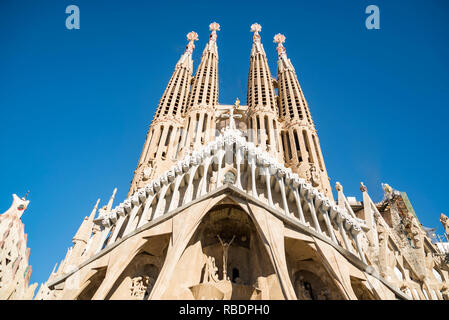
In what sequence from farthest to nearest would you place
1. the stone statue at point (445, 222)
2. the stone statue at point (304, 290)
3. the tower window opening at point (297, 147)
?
the tower window opening at point (297, 147) → the stone statue at point (445, 222) → the stone statue at point (304, 290)

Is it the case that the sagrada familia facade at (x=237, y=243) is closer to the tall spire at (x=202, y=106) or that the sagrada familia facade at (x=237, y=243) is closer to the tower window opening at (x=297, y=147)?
the tower window opening at (x=297, y=147)

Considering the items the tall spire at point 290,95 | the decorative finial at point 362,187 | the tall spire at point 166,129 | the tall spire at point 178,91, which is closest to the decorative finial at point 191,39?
the tall spire at point 178,91

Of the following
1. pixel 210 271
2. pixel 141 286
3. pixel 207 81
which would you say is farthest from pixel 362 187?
pixel 207 81

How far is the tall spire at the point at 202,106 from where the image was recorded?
24703 millimetres

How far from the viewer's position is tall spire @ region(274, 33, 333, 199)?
69.8 feet

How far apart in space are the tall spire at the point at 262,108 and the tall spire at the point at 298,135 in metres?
0.95

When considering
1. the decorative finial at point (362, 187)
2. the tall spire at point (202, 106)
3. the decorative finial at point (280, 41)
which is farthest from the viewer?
the decorative finial at point (280, 41)

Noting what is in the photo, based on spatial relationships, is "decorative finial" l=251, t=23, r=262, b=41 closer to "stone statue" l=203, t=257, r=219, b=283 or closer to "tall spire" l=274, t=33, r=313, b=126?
"tall spire" l=274, t=33, r=313, b=126

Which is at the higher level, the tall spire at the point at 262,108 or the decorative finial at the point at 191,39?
the decorative finial at the point at 191,39

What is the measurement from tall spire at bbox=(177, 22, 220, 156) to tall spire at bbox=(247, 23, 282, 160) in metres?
3.51

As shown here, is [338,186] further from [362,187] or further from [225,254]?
[225,254]

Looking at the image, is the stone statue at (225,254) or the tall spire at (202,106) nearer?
the stone statue at (225,254)

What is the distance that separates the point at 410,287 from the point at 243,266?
7903 mm

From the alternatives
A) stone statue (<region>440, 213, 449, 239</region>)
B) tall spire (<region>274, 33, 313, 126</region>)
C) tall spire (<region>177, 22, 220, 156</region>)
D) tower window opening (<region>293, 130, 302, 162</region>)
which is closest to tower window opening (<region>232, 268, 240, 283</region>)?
tall spire (<region>177, 22, 220, 156</region>)
